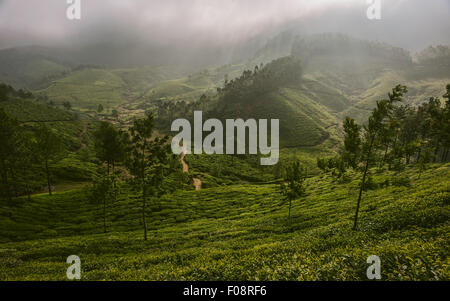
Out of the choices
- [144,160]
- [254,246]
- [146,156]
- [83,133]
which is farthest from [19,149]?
[83,133]

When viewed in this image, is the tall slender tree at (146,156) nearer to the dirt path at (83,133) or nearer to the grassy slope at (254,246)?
the grassy slope at (254,246)

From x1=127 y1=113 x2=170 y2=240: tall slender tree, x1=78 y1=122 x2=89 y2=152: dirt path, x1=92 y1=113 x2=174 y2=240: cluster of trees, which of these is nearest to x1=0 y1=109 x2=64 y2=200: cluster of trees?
x1=92 y1=113 x2=174 y2=240: cluster of trees

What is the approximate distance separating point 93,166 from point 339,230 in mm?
99666

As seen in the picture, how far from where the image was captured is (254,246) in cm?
2120

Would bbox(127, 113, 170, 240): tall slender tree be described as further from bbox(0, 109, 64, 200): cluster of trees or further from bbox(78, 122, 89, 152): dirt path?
bbox(78, 122, 89, 152): dirt path

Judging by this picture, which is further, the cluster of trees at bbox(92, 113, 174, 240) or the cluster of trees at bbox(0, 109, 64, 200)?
the cluster of trees at bbox(0, 109, 64, 200)

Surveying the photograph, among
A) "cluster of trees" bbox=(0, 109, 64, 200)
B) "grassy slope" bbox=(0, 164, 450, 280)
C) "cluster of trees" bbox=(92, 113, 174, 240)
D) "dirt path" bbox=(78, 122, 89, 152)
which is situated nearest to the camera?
"grassy slope" bbox=(0, 164, 450, 280)

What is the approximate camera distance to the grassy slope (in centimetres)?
1213

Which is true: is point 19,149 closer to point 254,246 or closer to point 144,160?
point 144,160

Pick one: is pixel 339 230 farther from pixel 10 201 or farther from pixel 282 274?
pixel 10 201

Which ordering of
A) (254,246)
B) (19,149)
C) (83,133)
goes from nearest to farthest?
(254,246) < (19,149) < (83,133)

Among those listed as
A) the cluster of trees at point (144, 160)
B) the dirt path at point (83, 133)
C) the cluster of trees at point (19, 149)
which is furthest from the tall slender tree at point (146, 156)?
the dirt path at point (83, 133)

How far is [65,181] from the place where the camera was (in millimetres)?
75250

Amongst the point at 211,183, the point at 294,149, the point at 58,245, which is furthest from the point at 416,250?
the point at 294,149
